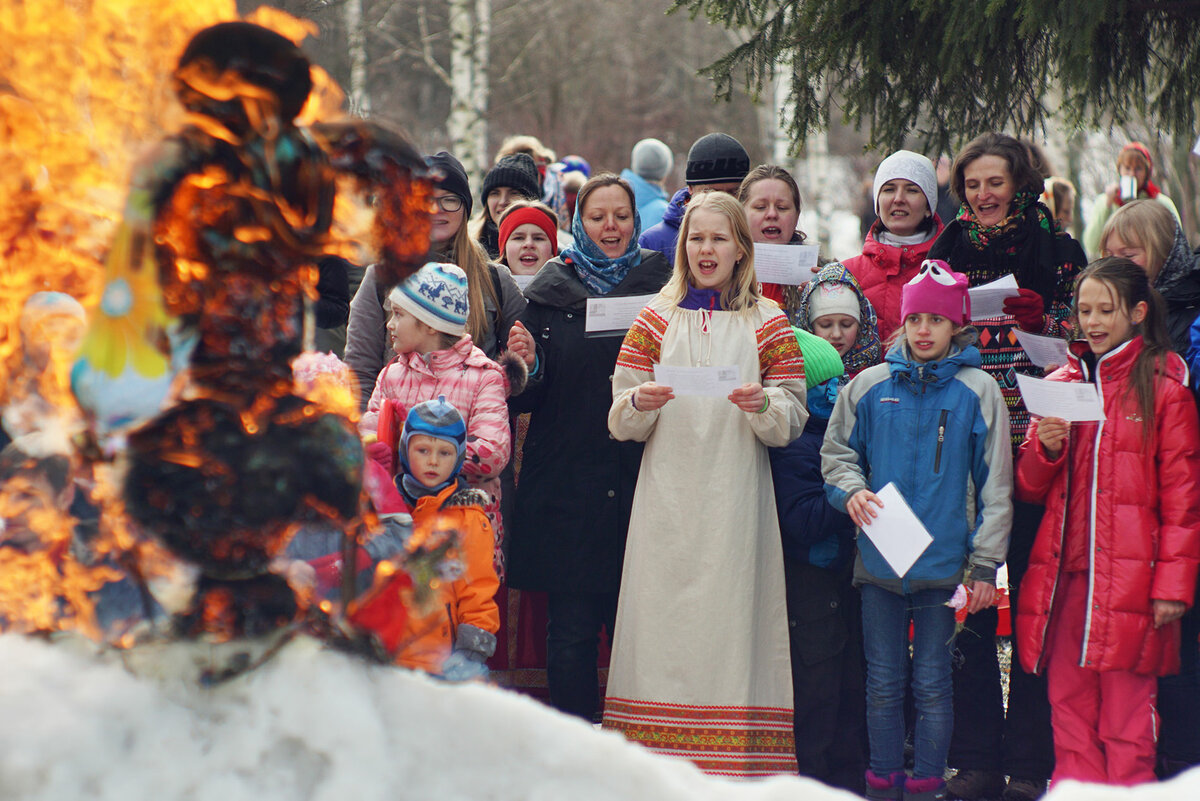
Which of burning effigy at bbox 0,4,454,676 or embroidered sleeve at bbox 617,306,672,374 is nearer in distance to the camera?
burning effigy at bbox 0,4,454,676

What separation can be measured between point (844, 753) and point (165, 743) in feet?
10.6

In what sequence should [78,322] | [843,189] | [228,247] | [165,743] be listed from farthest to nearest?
[843,189] < [78,322] < [228,247] < [165,743]

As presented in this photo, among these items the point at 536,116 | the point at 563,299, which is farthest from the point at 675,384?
the point at 536,116

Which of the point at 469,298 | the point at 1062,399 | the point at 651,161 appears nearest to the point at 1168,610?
the point at 1062,399

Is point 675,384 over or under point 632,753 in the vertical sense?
over

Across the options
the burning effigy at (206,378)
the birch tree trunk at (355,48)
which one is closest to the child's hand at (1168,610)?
the burning effigy at (206,378)

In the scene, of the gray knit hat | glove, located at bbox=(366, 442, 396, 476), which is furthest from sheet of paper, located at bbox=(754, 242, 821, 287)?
the gray knit hat

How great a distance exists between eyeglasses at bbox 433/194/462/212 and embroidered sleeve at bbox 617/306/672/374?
113 centimetres

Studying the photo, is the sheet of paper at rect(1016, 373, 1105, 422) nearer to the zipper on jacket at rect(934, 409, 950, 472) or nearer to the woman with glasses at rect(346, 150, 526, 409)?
the zipper on jacket at rect(934, 409, 950, 472)

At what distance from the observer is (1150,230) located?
5211 millimetres

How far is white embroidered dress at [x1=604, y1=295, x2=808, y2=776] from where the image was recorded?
187 inches

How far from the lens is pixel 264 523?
2588 mm

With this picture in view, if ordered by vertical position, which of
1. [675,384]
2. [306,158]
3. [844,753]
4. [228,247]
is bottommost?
[844,753]

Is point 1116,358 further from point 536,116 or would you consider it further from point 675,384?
point 536,116
